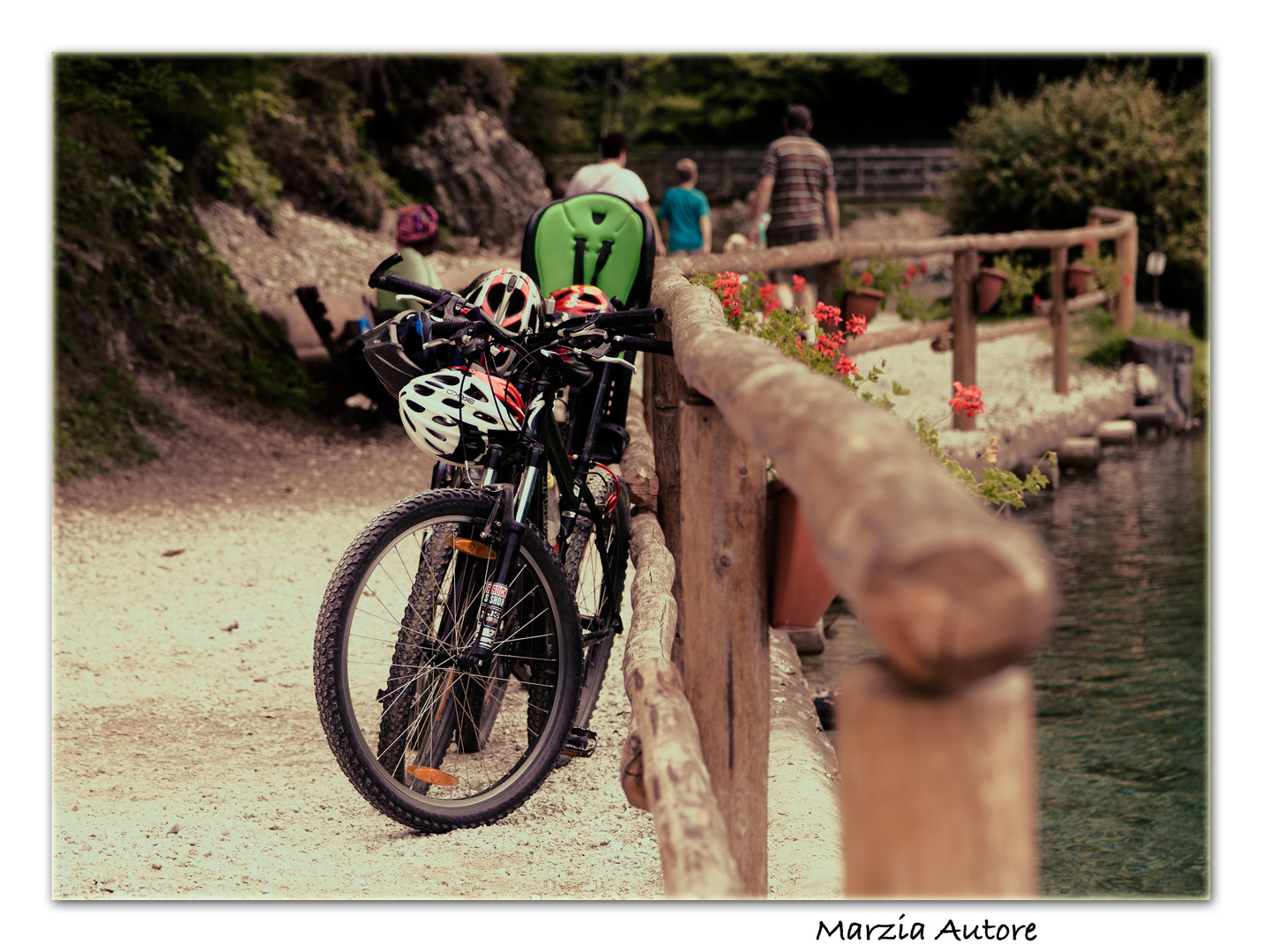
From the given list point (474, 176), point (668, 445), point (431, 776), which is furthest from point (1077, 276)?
point (474, 176)

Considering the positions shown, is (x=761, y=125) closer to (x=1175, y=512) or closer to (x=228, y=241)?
(x=228, y=241)

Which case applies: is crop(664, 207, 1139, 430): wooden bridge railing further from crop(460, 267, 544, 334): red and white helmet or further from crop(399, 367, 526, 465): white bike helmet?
crop(399, 367, 526, 465): white bike helmet

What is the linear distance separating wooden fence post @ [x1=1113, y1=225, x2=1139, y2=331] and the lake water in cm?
379

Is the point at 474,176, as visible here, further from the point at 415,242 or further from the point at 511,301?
the point at 511,301

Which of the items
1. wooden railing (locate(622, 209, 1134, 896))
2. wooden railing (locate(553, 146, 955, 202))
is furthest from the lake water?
wooden railing (locate(553, 146, 955, 202))

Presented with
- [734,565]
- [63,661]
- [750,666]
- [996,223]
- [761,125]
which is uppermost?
[761,125]

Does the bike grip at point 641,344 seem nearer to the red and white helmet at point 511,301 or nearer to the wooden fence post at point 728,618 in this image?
the red and white helmet at point 511,301

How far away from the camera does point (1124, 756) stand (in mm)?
4430

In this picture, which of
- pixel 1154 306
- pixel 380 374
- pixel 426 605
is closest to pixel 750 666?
pixel 426 605

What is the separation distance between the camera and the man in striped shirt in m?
7.61

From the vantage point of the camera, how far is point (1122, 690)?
4.99 meters

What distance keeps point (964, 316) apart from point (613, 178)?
3.67 metres

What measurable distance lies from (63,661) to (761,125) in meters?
25.1

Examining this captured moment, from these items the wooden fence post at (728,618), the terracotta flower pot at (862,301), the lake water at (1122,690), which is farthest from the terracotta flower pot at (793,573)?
the terracotta flower pot at (862,301)
